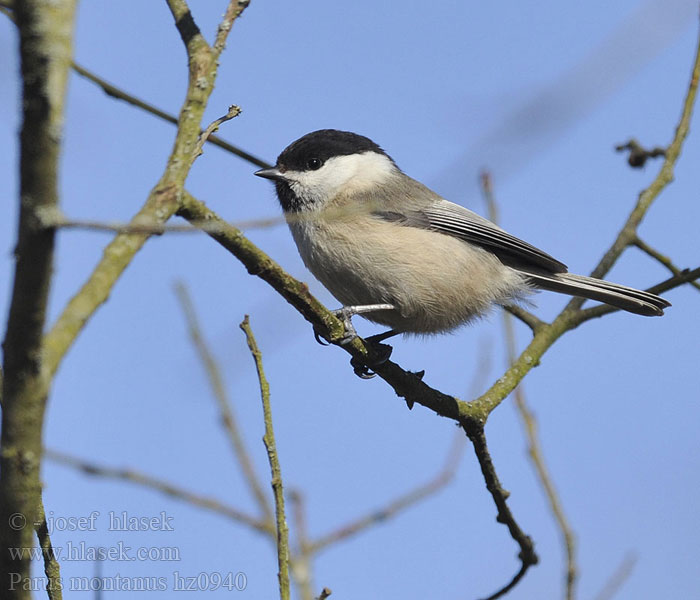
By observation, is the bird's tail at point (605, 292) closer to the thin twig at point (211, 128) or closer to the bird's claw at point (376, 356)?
the bird's claw at point (376, 356)

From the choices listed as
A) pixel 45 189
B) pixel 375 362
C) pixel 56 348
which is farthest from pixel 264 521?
pixel 45 189

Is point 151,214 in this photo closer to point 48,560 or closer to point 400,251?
point 48,560

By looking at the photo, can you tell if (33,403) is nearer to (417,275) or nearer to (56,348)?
(56,348)

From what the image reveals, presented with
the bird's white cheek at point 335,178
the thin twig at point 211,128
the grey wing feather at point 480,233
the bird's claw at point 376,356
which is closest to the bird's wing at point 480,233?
the grey wing feather at point 480,233

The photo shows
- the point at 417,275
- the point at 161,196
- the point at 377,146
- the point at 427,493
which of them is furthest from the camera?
the point at 377,146

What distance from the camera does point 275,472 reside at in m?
1.96

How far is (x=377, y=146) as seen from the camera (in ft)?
13.5

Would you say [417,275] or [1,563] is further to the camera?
[417,275]

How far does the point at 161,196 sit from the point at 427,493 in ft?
6.49

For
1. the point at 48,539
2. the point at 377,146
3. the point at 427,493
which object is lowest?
the point at 48,539

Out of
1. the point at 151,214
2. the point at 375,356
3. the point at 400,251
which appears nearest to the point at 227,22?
the point at 151,214

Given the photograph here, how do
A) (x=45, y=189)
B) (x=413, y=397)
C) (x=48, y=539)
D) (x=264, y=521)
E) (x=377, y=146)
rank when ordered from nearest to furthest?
(x=45, y=189)
(x=48, y=539)
(x=264, y=521)
(x=413, y=397)
(x=377, y=146)

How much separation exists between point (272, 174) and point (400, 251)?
30.1 inches

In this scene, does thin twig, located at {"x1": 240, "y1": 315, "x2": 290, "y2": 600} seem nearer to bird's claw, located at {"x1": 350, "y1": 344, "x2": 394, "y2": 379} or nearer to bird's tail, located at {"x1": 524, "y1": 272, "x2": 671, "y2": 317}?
bird's claw, located at {"x1": 350, "y1": 344, "x2": 394, "y2": 379}
